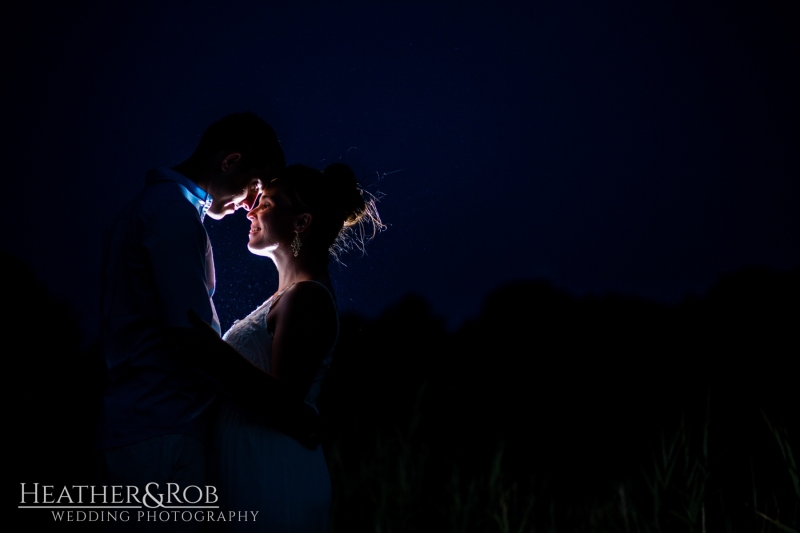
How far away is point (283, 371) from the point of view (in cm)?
223

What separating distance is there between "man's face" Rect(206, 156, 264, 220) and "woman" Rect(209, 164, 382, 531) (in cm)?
30

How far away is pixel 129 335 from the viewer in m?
1.99

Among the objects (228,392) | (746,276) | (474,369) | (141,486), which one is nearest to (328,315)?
(228,392)

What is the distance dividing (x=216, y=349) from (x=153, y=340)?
23 centimetres

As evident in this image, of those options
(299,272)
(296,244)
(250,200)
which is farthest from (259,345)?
(250,200)

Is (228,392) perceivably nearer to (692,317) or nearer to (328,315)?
(328,315)

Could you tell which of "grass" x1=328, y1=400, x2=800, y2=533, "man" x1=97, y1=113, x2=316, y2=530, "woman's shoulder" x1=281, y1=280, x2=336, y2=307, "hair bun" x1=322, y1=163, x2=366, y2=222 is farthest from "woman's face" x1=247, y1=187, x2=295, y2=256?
"grass" x1=328, y1=400, x2=800, y2=533

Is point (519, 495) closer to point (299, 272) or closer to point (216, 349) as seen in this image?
point (299, 272)

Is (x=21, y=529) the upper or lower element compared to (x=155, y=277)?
lower

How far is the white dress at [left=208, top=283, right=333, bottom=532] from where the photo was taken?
221 cm

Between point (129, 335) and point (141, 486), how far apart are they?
1.62 ft

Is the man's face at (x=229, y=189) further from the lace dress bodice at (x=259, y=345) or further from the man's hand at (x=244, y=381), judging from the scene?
the man's hand at (x=244, y=381)

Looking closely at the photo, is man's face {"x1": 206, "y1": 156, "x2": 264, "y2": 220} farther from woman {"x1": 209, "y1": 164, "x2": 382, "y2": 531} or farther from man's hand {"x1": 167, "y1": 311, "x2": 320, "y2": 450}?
man's hand {"x1": 167, "y1": 311, "x2": 320, "y2": 450}

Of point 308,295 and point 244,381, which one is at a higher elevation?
point 308,295
